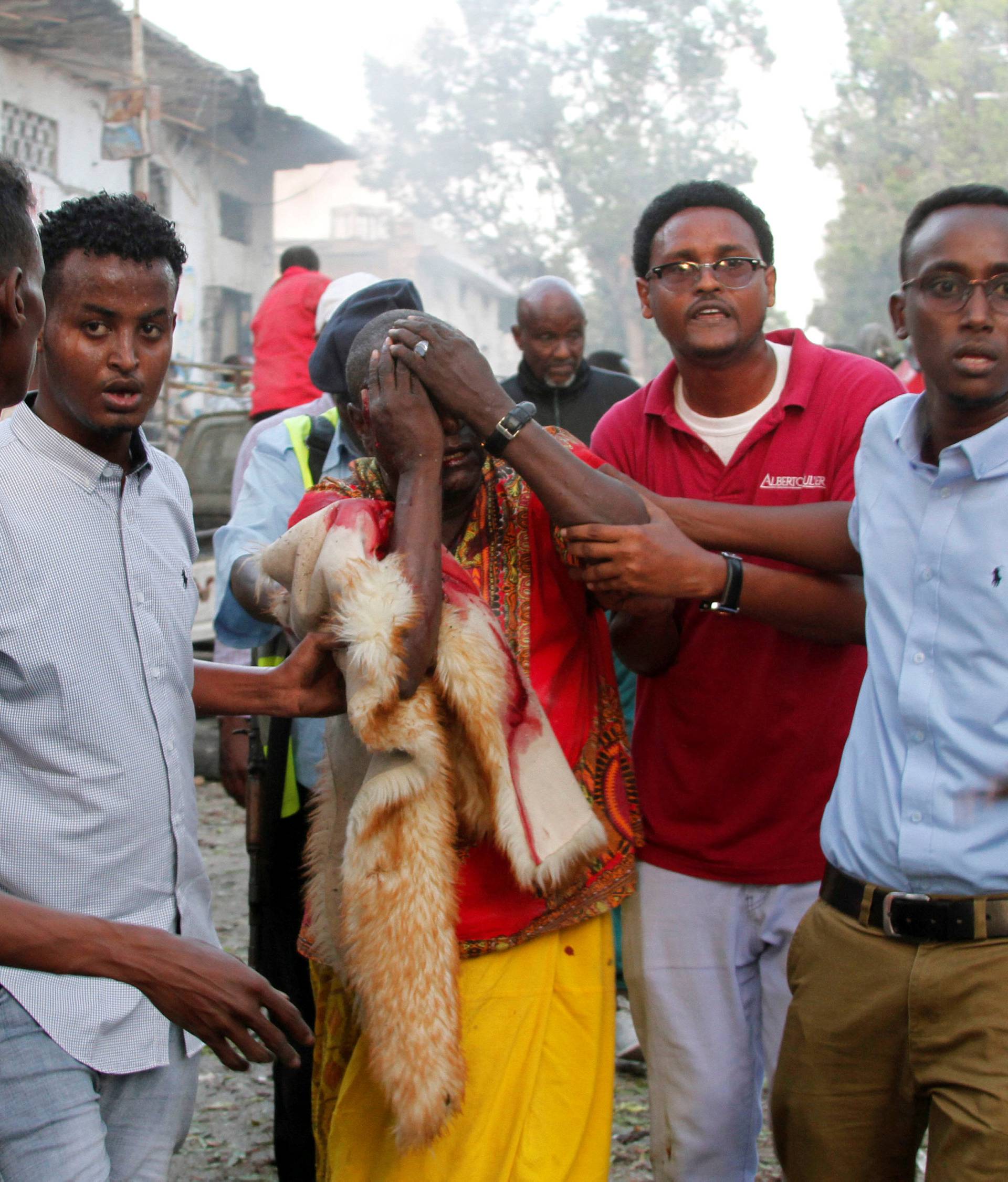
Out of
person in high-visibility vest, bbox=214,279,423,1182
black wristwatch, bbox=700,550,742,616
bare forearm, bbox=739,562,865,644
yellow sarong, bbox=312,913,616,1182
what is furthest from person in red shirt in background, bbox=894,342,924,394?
yellow sarong, bbox=312,913,616,1182

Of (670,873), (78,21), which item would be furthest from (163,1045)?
(78,21)

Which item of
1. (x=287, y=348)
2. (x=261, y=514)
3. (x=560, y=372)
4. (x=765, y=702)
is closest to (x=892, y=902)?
(x=765, y=702)

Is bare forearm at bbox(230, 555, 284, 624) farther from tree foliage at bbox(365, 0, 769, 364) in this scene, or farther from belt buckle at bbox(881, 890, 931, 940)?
tree foliage at bbox(365, 0, 769, 364)

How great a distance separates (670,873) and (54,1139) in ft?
4.78

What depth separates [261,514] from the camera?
366cm

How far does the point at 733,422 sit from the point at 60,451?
1.52 meters

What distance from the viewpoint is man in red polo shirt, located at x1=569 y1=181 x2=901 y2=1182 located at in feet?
9.37

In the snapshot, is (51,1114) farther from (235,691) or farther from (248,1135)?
(248,1135)

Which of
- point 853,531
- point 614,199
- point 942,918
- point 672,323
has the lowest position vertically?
point 942,918

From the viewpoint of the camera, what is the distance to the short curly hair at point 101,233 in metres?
2.26

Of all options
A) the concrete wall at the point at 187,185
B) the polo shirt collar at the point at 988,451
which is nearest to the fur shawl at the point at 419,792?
the polo shirt collar at the point at 988,451

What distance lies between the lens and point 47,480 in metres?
2.16

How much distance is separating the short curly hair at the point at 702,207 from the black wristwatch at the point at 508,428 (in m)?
0.88

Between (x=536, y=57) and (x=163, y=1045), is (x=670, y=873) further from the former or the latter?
(x=536, y=57)
